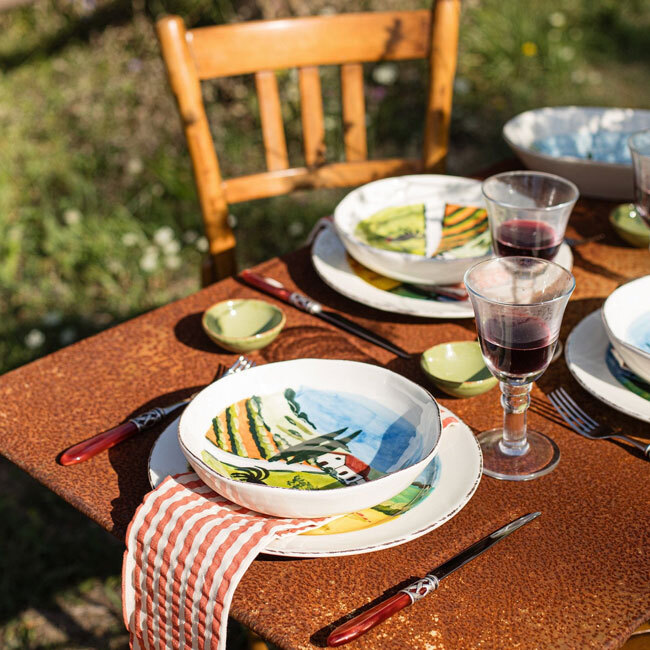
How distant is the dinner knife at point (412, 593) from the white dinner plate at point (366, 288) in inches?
16.6

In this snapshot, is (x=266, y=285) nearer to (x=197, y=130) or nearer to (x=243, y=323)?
(x=243, y=323)

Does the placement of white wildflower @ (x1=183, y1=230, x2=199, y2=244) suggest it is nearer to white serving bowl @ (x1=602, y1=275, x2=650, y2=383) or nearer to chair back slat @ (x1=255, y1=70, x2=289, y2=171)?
chair back slat @ (x1=255, y1=70, x2=289, y2=171)

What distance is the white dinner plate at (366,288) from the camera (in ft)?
3.97

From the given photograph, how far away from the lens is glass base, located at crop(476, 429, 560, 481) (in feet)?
3.06

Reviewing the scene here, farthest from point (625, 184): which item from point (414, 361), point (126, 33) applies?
Answer: point (126, 33)

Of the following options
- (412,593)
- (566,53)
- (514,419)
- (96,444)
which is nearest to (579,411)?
(514,419)

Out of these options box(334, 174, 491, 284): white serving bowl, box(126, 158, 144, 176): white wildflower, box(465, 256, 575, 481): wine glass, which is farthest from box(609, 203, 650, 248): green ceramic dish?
box(126, 158, 144, 176): white wildflower

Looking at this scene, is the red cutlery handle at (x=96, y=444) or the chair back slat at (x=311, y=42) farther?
the chair back slat at (x=311, y=42)

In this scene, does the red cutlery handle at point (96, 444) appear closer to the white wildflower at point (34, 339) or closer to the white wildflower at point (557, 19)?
the white wildflower at point (34, 339)

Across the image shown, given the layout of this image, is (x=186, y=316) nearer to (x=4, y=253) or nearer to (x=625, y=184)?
(x=625, y=184)

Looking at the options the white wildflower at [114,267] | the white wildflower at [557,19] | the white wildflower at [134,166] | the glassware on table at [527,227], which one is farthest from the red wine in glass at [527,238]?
the white wildflower at [557,19]

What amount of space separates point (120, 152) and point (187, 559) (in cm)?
304

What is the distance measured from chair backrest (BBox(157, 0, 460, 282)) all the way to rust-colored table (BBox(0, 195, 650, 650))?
1.89ft

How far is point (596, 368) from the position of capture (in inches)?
42.2
